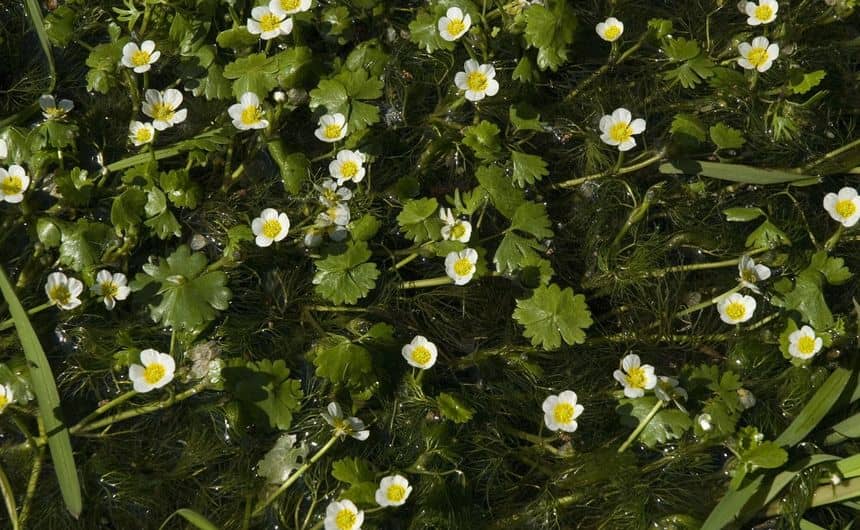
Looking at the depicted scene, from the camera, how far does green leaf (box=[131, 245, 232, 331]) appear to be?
3.45m

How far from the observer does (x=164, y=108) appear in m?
3.84

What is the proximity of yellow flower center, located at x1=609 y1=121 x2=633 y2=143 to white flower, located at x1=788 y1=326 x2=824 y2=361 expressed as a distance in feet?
3.38

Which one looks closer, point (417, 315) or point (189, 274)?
point (189, 274)

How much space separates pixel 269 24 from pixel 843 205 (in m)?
2.49

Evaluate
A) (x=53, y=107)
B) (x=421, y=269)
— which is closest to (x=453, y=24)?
(x=421, y=269)

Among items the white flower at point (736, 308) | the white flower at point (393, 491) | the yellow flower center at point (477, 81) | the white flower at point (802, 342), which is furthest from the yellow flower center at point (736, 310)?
the white flower at point (393, 491)

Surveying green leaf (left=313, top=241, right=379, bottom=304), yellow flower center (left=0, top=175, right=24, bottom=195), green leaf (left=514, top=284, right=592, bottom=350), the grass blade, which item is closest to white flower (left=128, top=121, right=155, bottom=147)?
yellow flower center (left=0, top=175, right=24, bottom=195)

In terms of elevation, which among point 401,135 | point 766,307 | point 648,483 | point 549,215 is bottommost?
point 648,483

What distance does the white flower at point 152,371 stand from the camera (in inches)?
132

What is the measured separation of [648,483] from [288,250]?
167 centimetres

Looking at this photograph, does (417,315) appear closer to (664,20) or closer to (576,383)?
(576,383)

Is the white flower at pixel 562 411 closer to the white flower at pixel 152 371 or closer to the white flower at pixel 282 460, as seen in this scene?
the white flower at pixel 282 460

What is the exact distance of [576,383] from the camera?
374 cm

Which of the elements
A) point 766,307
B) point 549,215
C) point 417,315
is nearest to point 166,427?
point 417,315
